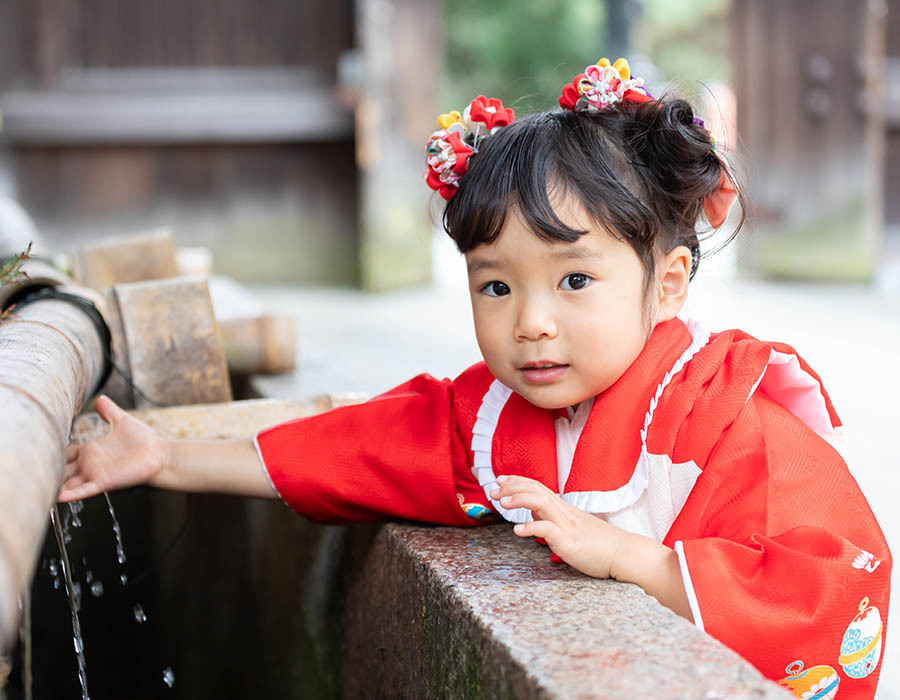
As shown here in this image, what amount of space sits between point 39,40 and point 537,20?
35.6 feet

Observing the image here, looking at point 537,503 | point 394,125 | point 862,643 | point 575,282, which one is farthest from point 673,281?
point 394,125

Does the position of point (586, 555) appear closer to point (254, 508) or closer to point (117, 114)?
point (254, 508)

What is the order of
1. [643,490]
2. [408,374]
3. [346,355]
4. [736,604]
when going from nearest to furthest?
1. [736,604]
2. [643,490]
3. [408,374]
4. [346,355]

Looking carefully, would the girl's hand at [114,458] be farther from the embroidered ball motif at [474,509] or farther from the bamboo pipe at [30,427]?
the embroidered ball motif at [474,509]

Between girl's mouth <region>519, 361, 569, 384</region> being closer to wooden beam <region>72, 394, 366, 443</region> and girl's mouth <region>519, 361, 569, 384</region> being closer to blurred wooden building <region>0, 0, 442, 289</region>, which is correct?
wooden beam <region>72, 394, 366, 443</region>

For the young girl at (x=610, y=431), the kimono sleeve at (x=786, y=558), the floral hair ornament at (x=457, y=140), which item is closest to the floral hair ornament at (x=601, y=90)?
the young girl at (x=610, y=431)

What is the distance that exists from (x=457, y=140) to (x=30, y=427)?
33.2 inches

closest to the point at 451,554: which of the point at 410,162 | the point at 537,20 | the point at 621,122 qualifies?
the point at 621,122

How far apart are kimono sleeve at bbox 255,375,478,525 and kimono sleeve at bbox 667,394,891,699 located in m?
0.40

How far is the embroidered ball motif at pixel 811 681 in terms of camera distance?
142 cm

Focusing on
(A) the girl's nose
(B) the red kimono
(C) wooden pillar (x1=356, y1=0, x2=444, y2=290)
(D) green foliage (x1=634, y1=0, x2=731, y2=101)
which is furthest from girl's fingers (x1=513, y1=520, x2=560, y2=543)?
(D) green foliage (x1=634, y1=0, x2=731, y2=101)

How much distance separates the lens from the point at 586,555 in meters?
1.39

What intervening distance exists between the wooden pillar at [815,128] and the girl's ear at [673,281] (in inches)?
183

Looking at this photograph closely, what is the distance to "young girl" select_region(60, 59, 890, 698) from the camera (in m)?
1.39
